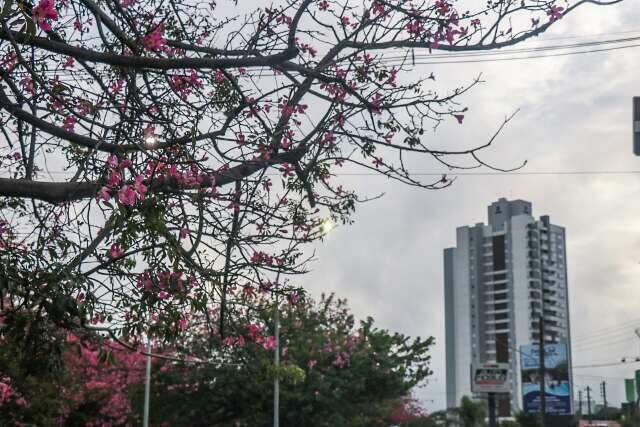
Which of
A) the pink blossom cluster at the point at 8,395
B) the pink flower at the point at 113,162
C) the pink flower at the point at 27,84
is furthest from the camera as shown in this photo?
the pink blossom cluster at the point at 8,395

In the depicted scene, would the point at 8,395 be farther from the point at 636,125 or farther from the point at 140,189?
the point at 140,189

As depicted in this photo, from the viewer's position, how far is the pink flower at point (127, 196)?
589cm

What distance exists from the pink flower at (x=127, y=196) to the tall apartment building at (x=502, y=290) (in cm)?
11800

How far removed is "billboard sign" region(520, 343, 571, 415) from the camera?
60.1 metres

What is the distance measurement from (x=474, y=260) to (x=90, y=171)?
125828mm

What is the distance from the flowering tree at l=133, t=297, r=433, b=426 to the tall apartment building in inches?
3469

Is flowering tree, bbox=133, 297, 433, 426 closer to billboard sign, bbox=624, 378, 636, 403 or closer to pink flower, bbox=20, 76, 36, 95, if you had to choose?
pink flower, bbox=20, 76, 36, 95

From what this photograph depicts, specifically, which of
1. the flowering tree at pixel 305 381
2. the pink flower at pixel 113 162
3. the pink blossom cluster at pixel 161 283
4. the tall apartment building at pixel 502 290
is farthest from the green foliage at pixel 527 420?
the tall apartment building at pixel 502 290

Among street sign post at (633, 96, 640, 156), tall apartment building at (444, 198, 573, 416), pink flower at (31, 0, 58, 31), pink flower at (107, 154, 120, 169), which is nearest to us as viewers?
pink flower at (31, 0, 58, 31)

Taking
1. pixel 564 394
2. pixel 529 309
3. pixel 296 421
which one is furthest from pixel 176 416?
pixel 529 309

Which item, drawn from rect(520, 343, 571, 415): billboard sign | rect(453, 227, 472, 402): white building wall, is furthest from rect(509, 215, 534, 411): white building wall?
rect(520, 343, 571, 415): billboard sign

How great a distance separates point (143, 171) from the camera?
7.53 metres

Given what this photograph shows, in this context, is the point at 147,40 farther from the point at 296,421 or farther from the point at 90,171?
the point at 296,421

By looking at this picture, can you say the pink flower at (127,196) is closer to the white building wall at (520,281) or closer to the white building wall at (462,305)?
the white building wall at (520,281)
